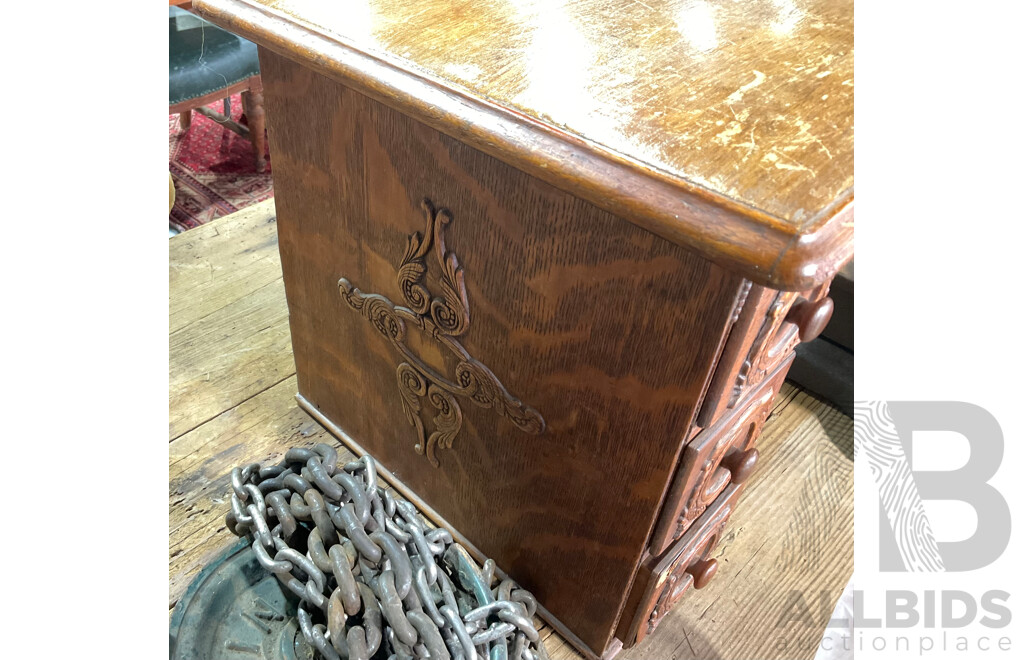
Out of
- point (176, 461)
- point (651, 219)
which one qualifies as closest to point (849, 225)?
point (651, 219)

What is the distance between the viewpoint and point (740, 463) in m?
0.79

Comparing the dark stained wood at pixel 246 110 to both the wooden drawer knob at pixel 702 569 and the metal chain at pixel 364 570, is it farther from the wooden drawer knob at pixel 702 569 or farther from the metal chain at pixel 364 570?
the wooden drawer knob at pixel 702 569

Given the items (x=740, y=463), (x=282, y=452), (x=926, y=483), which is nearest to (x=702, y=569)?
(x=740, y=463)

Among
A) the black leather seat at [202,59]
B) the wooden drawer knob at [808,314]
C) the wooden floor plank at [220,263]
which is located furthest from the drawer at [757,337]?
the black leather seat at [202,59]

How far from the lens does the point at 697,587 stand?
901 mm

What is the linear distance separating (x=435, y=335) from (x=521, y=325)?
0.14 meters

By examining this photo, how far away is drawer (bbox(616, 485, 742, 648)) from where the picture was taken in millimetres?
794

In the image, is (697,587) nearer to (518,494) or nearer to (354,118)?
(518,494)

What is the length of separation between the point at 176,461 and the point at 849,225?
896 millimetres

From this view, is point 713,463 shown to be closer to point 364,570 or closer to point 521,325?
point 521,325

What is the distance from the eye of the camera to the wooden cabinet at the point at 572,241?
55cm

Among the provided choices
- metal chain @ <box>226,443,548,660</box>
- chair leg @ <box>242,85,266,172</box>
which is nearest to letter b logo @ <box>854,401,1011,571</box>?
metal chain @ <box>226,443,548,660</box>

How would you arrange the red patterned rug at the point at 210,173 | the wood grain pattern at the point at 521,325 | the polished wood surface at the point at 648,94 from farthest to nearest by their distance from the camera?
the red patterned rug at the point at 210,173
the wood grain pattern at the point at 521,325
the polished wood surface at the point at 648,94

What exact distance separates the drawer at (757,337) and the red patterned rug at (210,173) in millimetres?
1670
